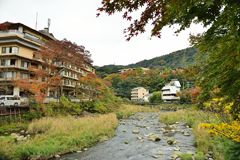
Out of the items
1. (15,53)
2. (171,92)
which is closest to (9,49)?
(15,53)

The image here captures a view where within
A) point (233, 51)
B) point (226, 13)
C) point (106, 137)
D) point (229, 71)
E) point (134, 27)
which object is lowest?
point (106, 137)

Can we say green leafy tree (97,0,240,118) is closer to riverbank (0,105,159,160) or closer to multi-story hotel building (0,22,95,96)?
riverbank (0,105,159,160)

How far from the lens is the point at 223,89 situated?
304 centimetres

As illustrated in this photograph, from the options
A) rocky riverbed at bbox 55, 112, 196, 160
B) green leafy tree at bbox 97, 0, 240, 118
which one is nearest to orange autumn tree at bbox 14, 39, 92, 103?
rocky riverbed at bbox 55, 112, 196, 160

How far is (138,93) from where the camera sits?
6575 cm

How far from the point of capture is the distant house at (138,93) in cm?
6569

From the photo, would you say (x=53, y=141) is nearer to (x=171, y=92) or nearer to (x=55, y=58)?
(x=55, y=58)

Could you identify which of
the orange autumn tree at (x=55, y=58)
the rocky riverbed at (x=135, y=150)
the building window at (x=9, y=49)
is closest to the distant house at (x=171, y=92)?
the orange autumn tree at (x=55, y=58)

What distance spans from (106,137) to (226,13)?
41.2 ft

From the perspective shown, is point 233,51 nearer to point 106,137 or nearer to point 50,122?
point 106,137

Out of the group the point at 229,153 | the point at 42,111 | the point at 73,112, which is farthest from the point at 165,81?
the point at 229,153

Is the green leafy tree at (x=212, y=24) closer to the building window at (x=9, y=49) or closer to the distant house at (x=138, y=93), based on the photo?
the building window at (x=9, y=49)

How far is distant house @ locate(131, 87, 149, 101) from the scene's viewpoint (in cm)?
6569

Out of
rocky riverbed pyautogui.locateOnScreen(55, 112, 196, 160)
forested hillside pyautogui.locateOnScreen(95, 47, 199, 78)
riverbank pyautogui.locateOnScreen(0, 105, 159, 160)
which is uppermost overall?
forested hillside pyautogui.locateOnScreen(95, 47, 199, 78)
